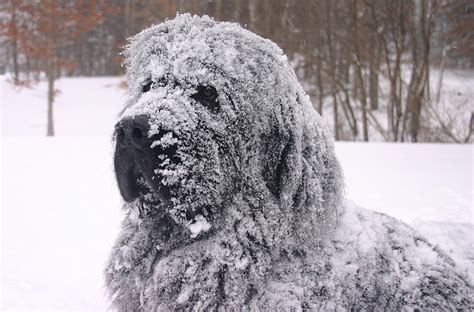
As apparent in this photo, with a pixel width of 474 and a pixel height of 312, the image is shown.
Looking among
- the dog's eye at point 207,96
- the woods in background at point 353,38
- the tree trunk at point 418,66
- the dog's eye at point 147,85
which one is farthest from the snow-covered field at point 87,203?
the woods in background at point 353,38

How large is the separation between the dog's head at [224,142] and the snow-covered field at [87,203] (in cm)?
39

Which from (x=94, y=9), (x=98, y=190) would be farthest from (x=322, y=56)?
(x=98, y=190)

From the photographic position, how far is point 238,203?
1935mm

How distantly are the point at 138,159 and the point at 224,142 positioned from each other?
0.39 metres

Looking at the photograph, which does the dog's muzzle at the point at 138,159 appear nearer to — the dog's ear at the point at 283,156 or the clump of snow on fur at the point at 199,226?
the clump of snow on fur at the point at 199,226

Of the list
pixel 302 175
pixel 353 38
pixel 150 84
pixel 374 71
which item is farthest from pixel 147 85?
pixel 374 71

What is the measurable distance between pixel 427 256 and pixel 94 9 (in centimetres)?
1831

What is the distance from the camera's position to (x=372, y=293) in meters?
1.99

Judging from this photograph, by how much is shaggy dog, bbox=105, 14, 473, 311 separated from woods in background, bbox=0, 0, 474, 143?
880 centimetres

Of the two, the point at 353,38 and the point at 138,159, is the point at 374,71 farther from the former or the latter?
the point at 138,159

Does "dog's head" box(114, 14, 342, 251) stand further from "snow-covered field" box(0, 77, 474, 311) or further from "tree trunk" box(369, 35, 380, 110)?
"tree trunk" box(369, 35, 380, 110)

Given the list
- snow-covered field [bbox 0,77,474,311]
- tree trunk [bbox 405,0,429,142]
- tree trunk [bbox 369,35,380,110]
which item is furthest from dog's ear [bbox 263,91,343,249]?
tree trunk [bbox 369,35,380,110]

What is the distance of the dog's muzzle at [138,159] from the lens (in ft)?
5.60

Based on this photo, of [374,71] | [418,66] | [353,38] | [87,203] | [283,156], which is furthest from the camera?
[374,71]
